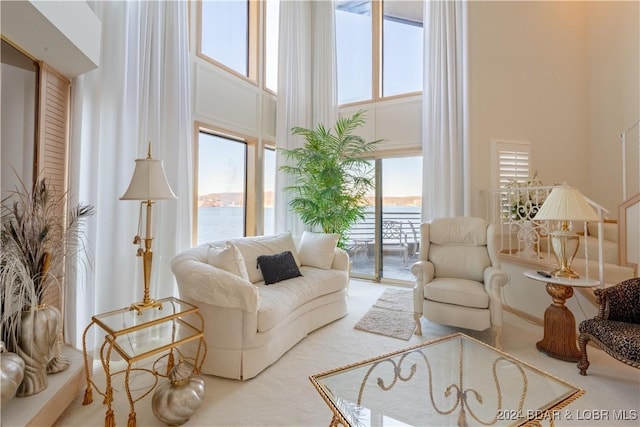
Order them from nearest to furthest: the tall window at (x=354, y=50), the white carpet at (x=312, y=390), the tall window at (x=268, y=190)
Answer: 1. the white carpet at (x=312, y=390)
2. the tall window at (x=268, y=190)
3. the tall window at (x=354, y=50)

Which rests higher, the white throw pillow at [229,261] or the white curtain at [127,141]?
the white curtain at [127,141]

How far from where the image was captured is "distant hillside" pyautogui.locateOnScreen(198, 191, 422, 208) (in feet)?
11.7

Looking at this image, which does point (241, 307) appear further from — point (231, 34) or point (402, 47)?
point (402, 47)

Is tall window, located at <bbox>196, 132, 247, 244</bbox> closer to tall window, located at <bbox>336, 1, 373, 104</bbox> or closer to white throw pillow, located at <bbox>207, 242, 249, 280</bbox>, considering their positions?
white throw pillow, located at <bbox>207, 242, 249, 280</bbox>

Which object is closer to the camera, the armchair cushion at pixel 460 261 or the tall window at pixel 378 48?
the armchair cushion at pixel 460 261

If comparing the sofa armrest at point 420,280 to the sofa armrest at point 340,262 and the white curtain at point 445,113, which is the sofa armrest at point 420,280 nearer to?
the sofa armrest at point 340,262

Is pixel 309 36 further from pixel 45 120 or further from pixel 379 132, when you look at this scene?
pixel 45 120

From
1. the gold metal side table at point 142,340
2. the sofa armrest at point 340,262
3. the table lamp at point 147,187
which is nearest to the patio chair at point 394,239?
the sofa armrest at point 340,262

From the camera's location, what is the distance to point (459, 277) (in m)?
3.00

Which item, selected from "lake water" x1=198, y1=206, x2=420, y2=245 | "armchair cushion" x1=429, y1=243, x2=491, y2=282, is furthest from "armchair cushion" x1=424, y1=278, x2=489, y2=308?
"lake water" x1=198, y1=206, x2=420, y2=245

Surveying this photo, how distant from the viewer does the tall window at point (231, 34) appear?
3580 millimetres

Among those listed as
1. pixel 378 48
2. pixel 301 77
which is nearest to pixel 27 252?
pixel 301 77

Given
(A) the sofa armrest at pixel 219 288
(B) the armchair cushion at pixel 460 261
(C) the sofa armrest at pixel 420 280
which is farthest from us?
(B) the armchair cushion at pixel 460 261

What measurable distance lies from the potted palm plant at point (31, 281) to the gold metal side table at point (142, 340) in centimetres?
21
